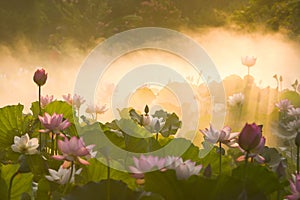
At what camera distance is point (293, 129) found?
6.29ft

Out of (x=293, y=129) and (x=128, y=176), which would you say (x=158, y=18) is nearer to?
(x=293, y=129)

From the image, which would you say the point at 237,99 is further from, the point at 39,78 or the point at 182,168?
the point at 182,168

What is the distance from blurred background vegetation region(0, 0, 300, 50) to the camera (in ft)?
36.0

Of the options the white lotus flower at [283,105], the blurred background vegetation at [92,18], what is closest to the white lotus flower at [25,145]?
the white lotus flower at [283,105]

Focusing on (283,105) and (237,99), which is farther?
(237,99)

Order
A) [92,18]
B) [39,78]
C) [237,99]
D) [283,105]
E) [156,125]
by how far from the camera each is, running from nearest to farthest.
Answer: [156,125]
[39,78]
[283,105]
[237,99]
[92,18]

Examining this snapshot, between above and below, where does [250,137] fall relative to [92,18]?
below

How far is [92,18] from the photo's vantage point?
11.0m

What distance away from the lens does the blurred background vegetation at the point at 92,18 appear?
1097 centimetres

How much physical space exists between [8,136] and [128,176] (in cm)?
57

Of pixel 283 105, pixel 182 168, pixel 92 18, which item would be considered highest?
pixel 92 18

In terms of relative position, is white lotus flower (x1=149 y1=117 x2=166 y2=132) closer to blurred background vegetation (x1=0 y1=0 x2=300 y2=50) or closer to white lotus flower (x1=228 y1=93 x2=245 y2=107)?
white lotus flower (x1=228 y1=93 x2=245 y2=107)

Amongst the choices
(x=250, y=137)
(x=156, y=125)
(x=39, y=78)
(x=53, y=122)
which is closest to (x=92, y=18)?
(x=39, y=78)

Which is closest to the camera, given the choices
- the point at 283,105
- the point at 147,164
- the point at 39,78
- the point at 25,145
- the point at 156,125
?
the point at 147,164
